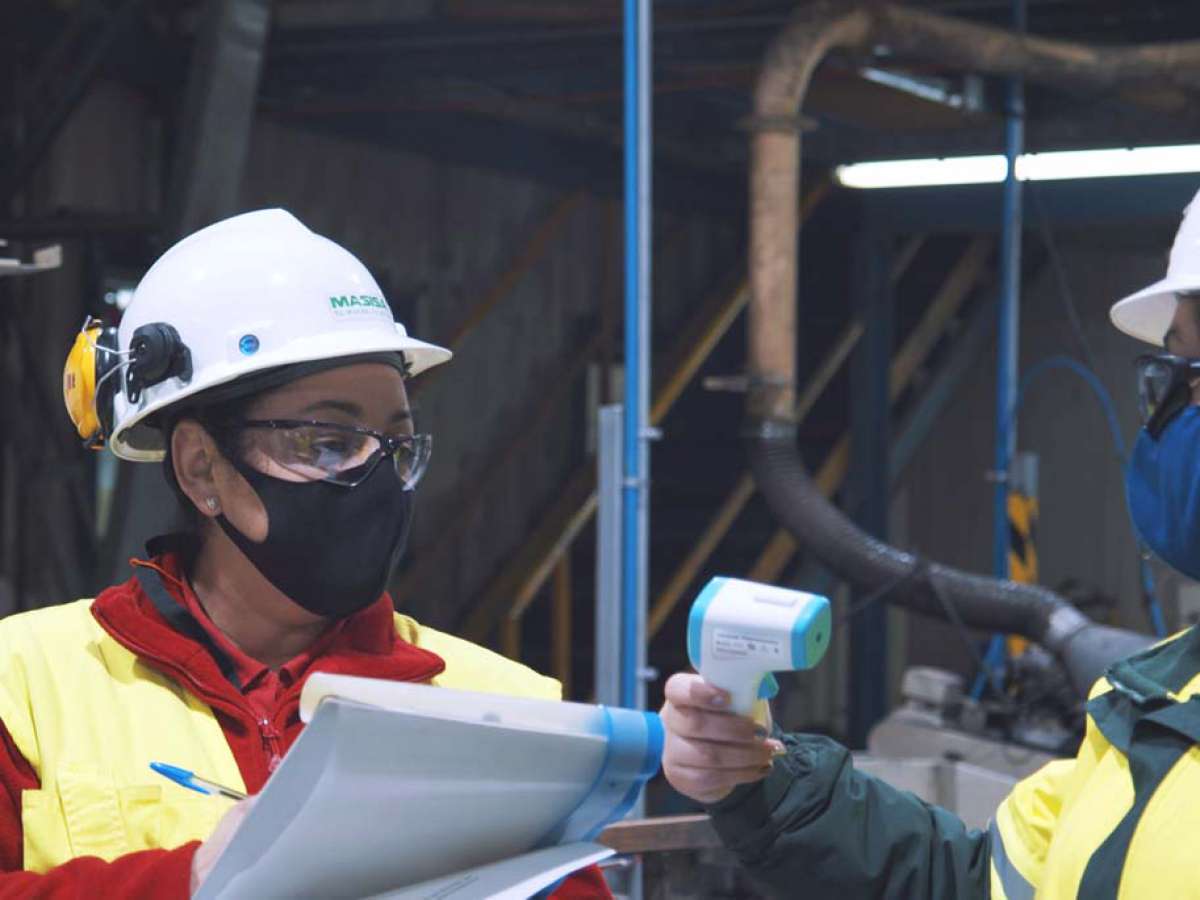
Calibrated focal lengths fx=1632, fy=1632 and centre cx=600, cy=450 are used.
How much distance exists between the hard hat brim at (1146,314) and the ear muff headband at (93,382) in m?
1.46

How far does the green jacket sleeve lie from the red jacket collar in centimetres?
48

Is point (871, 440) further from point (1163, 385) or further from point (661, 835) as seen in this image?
point (1163, 385)

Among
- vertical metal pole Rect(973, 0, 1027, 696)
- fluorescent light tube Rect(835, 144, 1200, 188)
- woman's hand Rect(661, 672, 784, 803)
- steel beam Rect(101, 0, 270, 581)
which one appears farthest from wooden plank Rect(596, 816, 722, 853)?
fluorescent light tube Rect(835, 144, 1200, 188)

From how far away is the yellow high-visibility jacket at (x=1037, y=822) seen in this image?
1.98 m

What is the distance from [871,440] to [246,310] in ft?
24.1

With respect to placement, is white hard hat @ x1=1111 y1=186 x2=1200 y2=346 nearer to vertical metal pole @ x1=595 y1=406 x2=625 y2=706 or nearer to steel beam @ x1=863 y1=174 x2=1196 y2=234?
vertical metal pole @ x1=595 y1=406 x2=625 y2=706

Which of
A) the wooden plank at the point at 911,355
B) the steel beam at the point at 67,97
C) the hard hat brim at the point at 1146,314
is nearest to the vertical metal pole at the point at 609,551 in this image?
the hard hat brim at the point at 1146,314

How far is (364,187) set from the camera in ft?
27.7

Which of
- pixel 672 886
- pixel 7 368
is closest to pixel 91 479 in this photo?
pixel 7 368

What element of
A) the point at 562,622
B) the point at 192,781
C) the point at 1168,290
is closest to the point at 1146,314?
the point at 1168,290

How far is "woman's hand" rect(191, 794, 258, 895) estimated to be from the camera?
1.60 metres

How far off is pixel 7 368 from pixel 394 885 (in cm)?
516

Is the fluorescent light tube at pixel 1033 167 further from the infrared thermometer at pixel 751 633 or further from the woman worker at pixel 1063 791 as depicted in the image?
the infrared thermometer at pixel 751 633

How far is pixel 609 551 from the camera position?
4.88m
